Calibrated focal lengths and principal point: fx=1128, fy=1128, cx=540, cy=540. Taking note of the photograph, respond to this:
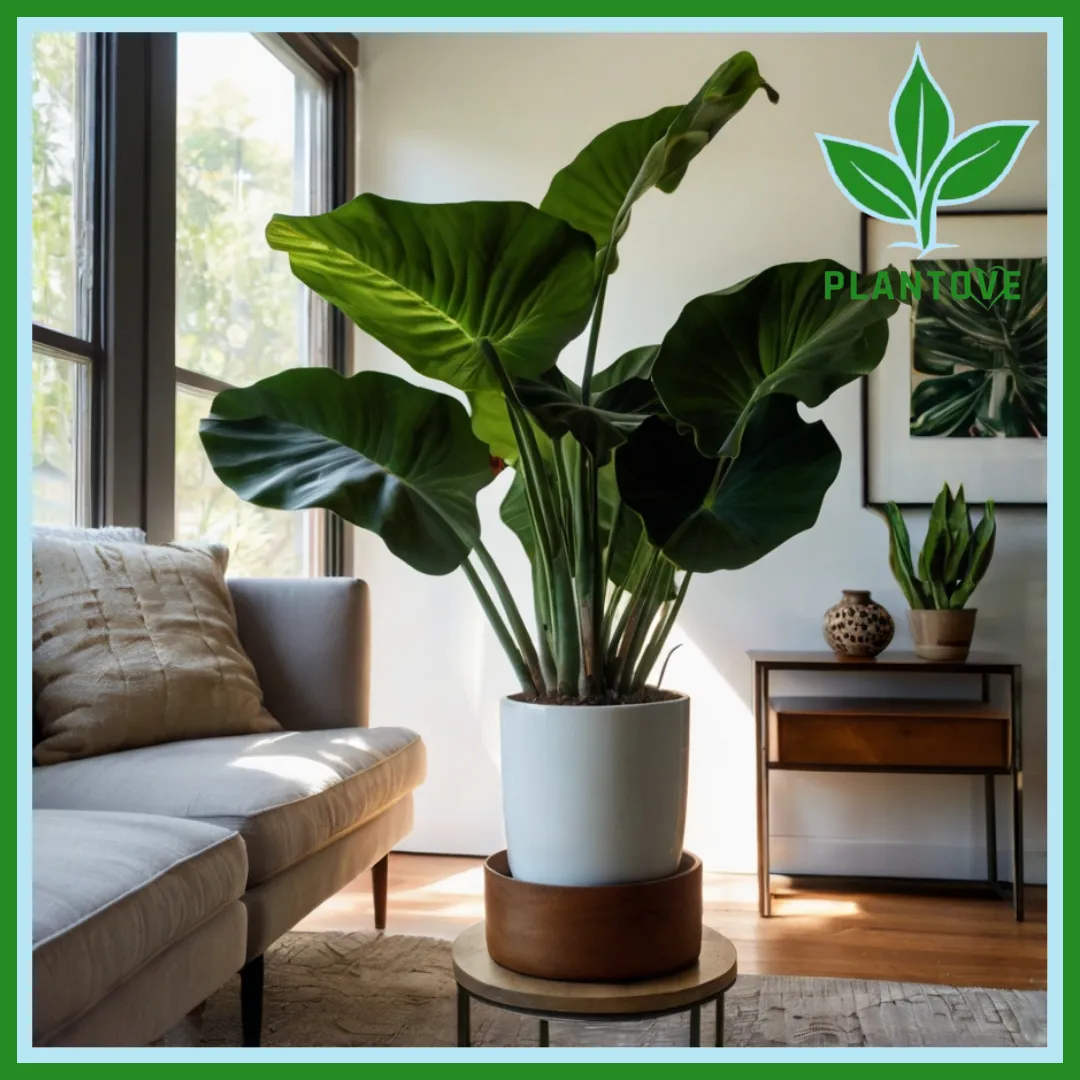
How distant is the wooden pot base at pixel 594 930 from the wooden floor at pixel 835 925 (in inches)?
48.5

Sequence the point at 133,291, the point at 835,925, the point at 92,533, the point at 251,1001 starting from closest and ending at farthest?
the point at 251,1001 < the point at 92,533 < the point at 133,291 < the point at 835,925

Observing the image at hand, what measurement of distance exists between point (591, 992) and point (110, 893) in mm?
551

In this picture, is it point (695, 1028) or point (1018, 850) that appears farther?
point (1018, 850)

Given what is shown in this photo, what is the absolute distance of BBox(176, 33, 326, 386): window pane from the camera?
276cm

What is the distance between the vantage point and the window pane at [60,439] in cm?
225

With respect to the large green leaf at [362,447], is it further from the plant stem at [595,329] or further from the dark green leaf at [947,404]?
the dark green leaf at [947,404]

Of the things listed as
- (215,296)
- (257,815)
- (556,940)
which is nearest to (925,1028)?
(556,940)

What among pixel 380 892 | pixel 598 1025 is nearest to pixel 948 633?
pixel 598 1025

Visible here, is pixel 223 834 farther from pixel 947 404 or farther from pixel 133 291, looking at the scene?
pixel 947 404

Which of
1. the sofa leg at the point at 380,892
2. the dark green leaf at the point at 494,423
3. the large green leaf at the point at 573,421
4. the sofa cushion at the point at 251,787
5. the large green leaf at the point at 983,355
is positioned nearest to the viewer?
the large green leaf at the point at 573,421

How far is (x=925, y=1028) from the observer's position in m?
2.04

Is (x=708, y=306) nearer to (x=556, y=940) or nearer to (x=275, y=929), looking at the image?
(x=556, y=940)

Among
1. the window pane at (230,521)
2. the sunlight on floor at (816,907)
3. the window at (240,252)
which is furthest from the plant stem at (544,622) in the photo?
the sunlight on floor at (816,907)

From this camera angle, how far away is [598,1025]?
6.89ft
